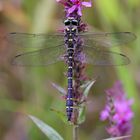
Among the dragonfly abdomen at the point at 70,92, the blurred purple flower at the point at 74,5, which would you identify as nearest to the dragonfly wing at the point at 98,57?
the dragonfly abdomen at the point at 70,92

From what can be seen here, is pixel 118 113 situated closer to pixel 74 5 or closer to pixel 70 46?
pixel 70 46

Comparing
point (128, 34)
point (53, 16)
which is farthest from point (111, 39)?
point (53, 16)

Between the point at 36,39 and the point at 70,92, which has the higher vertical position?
the point at 36,39

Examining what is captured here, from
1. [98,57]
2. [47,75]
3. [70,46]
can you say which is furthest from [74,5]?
[47,75]

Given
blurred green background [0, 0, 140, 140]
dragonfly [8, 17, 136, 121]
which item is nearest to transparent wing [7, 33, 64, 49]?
dragonfly [8, 17, 136, 121]

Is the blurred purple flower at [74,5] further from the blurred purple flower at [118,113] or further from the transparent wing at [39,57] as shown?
the blurred purple flower at [118,113]

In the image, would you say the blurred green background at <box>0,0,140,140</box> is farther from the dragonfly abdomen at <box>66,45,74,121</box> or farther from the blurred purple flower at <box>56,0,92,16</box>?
the blurred purple flower at <box>56,0,92,16</box>

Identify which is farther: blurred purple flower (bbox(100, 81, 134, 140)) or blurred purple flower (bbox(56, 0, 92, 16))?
blurred purple flower (bbox(100, 81, 134, 140))
